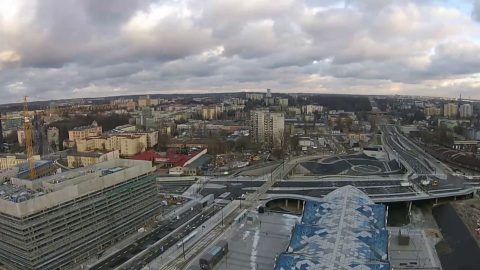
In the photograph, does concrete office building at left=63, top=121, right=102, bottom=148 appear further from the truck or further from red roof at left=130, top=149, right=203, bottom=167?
the truck

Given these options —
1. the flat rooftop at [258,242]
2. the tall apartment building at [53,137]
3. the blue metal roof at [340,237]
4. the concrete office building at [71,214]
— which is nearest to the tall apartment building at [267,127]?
the flat rooftop at [258,242]

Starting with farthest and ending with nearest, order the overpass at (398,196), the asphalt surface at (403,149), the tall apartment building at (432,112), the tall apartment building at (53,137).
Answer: the tall apartment building at (432,112)
the tall apartment building at (53,137)
the asphalt surface at (403,149)
the overpass at (398,196)

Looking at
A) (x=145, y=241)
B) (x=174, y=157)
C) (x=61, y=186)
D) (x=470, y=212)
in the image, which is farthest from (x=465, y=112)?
(x=61, y=186)

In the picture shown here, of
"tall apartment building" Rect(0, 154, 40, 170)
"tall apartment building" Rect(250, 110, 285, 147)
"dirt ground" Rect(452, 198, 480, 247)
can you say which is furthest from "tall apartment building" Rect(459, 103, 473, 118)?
"tall apartment building" Rect(0, 154, 40, 170)

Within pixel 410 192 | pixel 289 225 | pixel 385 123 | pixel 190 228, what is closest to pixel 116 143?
pixel 190 228

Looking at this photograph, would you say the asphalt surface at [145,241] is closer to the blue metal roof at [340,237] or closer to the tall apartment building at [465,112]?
the blue metal roof at [340,237]

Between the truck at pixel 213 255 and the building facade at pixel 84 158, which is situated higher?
the building facade at pixel 84 158
